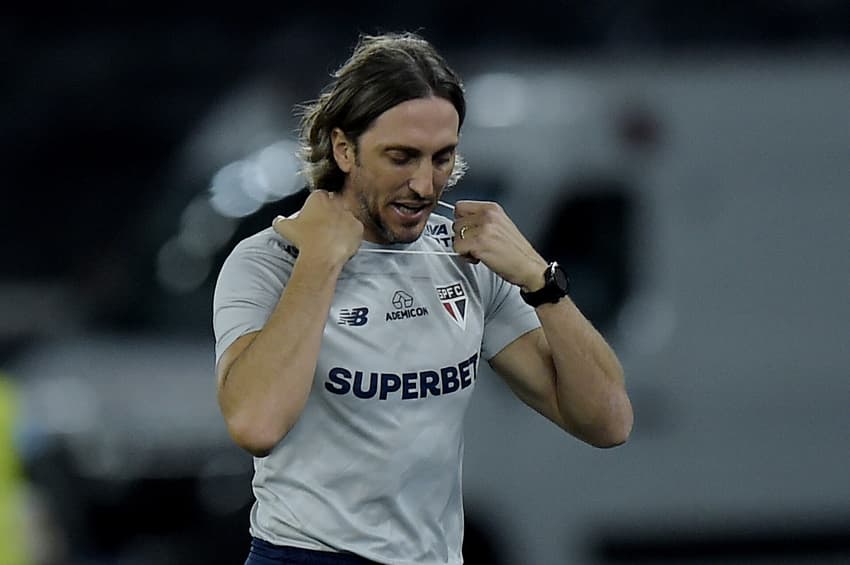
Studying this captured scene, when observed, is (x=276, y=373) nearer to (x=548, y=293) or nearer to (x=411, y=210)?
(x=411, y=210)

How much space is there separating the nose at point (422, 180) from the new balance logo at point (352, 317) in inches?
10.2

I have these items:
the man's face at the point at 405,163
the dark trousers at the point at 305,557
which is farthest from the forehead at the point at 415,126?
the dark trousers at the point at 305,557

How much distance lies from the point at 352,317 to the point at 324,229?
18 cm

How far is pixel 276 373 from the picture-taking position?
145 inches

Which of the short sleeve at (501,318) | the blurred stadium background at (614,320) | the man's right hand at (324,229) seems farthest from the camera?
the blurred stadium background at (614,320)

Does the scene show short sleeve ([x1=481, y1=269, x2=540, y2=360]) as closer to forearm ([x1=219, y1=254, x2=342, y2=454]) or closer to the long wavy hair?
the long wavy hair

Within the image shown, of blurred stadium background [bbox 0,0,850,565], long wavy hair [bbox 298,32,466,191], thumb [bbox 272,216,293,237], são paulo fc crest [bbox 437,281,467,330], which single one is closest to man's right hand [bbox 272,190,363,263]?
thumb [bbox 272,216,293,237]

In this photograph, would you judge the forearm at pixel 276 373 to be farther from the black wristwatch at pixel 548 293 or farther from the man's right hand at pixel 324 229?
the black wristwatch at pixel 548 293

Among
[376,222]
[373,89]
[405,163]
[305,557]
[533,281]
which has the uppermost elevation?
[373,89]

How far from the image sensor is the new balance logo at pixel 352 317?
3.87 metres

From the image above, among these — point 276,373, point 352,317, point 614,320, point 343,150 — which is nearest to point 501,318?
point 352,317

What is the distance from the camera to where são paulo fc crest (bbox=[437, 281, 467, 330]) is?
3.99 m

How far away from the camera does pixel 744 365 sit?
7.21m

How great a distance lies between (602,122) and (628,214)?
36 centimetres
